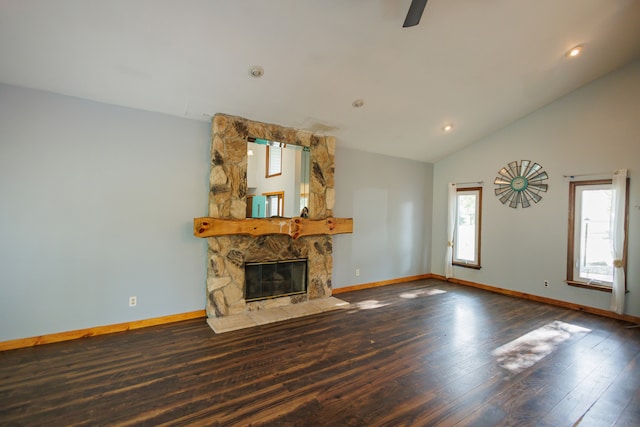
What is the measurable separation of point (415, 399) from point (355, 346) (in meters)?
0.95

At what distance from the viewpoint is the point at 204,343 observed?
312 centimetres

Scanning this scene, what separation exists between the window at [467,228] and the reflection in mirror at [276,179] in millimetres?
3519

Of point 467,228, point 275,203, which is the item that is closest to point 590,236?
point 467,228

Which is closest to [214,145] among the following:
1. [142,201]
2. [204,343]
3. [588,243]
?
Result: [142,201]

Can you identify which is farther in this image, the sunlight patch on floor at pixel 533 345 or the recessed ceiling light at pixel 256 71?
the recessed ceiling light at pixel 256 71

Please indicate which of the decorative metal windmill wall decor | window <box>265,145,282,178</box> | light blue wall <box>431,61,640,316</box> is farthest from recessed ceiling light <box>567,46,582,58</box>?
window <box>265,145,282,178</box>

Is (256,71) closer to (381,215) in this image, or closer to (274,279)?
(274,279)

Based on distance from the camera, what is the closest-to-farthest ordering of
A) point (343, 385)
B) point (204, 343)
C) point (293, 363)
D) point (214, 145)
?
point (343, 385), point (293, 363), point (204, 343), point (214, 145)

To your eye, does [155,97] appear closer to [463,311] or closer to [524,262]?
[463,311]

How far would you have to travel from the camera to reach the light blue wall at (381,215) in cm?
524

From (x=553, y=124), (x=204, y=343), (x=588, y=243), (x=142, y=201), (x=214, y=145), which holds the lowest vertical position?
(x=204, y=343)

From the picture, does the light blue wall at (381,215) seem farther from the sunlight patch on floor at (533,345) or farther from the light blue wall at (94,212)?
the sunlight patch on floor at (533,345)

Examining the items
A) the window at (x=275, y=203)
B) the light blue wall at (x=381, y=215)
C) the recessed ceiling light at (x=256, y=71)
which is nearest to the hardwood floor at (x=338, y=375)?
the window at (x=275, y=203)

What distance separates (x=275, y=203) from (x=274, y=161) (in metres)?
0.63
